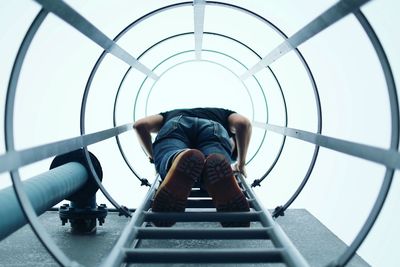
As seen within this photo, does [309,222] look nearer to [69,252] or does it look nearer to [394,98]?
[69,252]

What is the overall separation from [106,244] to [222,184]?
1.70 metres

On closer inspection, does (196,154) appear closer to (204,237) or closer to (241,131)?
(204,237)

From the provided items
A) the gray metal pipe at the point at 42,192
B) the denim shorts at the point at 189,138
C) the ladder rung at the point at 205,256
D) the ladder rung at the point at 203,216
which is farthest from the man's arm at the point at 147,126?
the ladder rung at the point at 205,256

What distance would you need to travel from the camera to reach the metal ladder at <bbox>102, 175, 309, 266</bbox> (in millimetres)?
2459

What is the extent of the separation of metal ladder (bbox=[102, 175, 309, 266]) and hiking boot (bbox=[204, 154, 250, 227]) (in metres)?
0.08

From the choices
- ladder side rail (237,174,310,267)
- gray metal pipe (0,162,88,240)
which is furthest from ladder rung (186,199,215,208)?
gray metal pipe (0,162,88,240)

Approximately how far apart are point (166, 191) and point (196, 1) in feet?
7.24

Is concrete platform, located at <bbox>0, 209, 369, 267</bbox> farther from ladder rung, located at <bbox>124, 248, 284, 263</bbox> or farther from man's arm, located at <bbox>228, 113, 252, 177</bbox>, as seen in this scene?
ladder rung, located at <bbox>124, 248, 284, 263</bbox>

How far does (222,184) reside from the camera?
316 cm

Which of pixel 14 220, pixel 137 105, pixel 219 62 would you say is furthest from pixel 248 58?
pixel 14 220

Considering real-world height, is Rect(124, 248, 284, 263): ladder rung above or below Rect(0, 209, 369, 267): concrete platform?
above

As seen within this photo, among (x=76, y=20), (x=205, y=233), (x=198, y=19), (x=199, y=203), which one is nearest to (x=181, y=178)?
(x=205, y=233)

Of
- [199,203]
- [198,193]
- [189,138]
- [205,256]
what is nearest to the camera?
[205,256]

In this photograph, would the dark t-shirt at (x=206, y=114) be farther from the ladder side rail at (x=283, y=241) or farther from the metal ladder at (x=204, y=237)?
the ladder side rail at (x=283, y=241)
